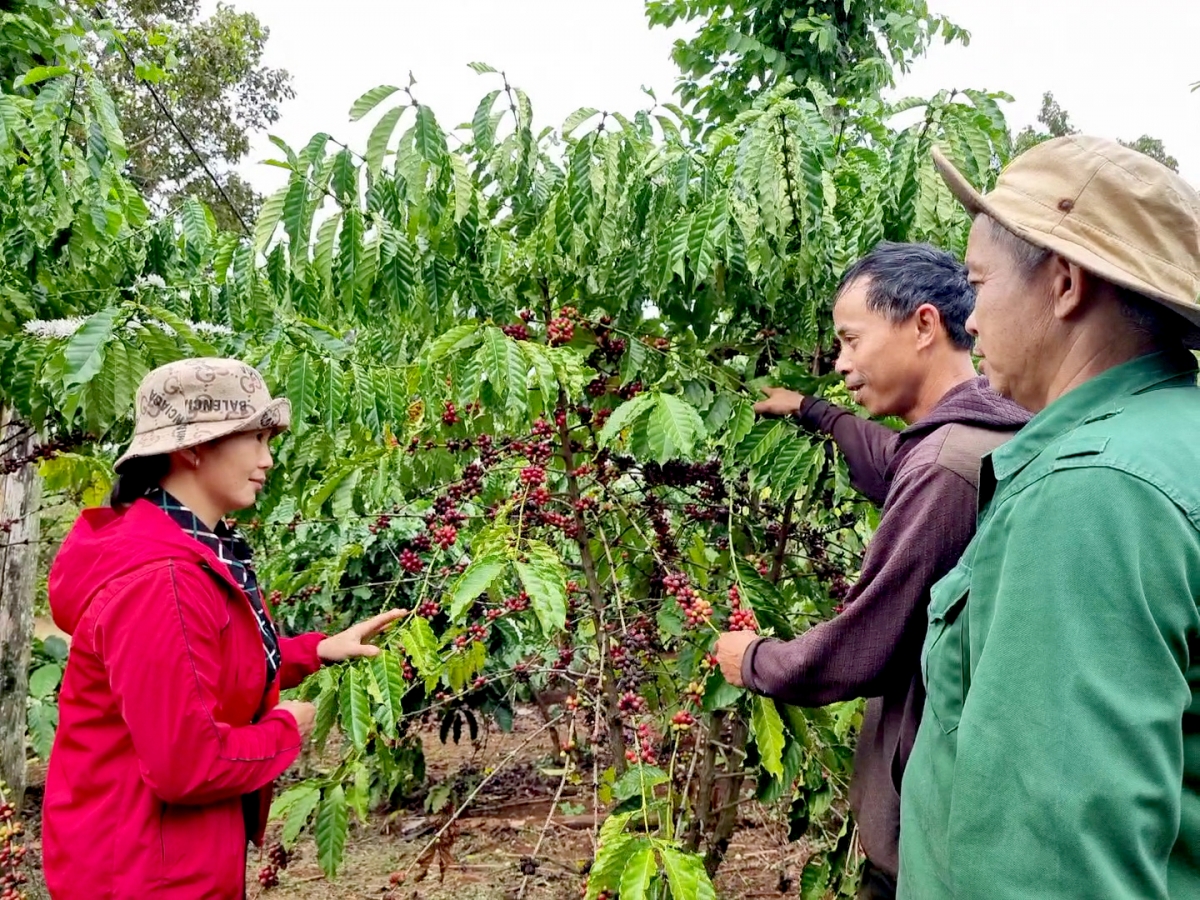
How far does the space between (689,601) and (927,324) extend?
2.59 ft

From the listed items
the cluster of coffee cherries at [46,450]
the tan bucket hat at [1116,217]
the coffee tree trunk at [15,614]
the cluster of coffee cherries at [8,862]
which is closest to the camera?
the tan bucket hat at [1116,217]

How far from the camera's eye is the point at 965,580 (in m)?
1.05

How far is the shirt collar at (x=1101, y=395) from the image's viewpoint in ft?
3.14

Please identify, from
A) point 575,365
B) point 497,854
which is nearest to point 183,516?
point 575,365

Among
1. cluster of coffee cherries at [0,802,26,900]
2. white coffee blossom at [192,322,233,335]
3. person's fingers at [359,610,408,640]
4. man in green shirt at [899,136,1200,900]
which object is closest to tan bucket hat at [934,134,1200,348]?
man in green shirt at [899,136,1200,900]

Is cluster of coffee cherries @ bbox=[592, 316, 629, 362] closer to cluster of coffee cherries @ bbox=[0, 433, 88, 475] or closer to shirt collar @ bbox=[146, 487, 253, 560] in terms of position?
shirt collar @ bbox=[146, 487, 253, 560]

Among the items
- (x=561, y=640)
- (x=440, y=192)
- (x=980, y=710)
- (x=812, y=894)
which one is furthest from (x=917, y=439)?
(x=561, y=640)

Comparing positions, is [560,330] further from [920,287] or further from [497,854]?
[497,854]

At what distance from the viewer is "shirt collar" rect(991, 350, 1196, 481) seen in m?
0.96

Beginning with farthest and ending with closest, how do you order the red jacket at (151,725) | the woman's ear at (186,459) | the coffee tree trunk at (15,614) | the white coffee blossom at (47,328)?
the coffee tree trunk at (15,614)
the white coffee blossom at (47,328)
the woman's ear at (186,459)
the red jacket at (151,725)

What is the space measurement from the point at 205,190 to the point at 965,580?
1201 centimetres

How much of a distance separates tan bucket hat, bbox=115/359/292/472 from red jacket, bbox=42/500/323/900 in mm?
140

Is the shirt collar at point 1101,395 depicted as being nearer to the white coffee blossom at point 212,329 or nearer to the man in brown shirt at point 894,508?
the man in brown shirt at point 894,508

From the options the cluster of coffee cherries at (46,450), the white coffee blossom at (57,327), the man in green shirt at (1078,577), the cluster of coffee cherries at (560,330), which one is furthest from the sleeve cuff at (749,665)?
the cluster of coffee cherries at (46,450)
